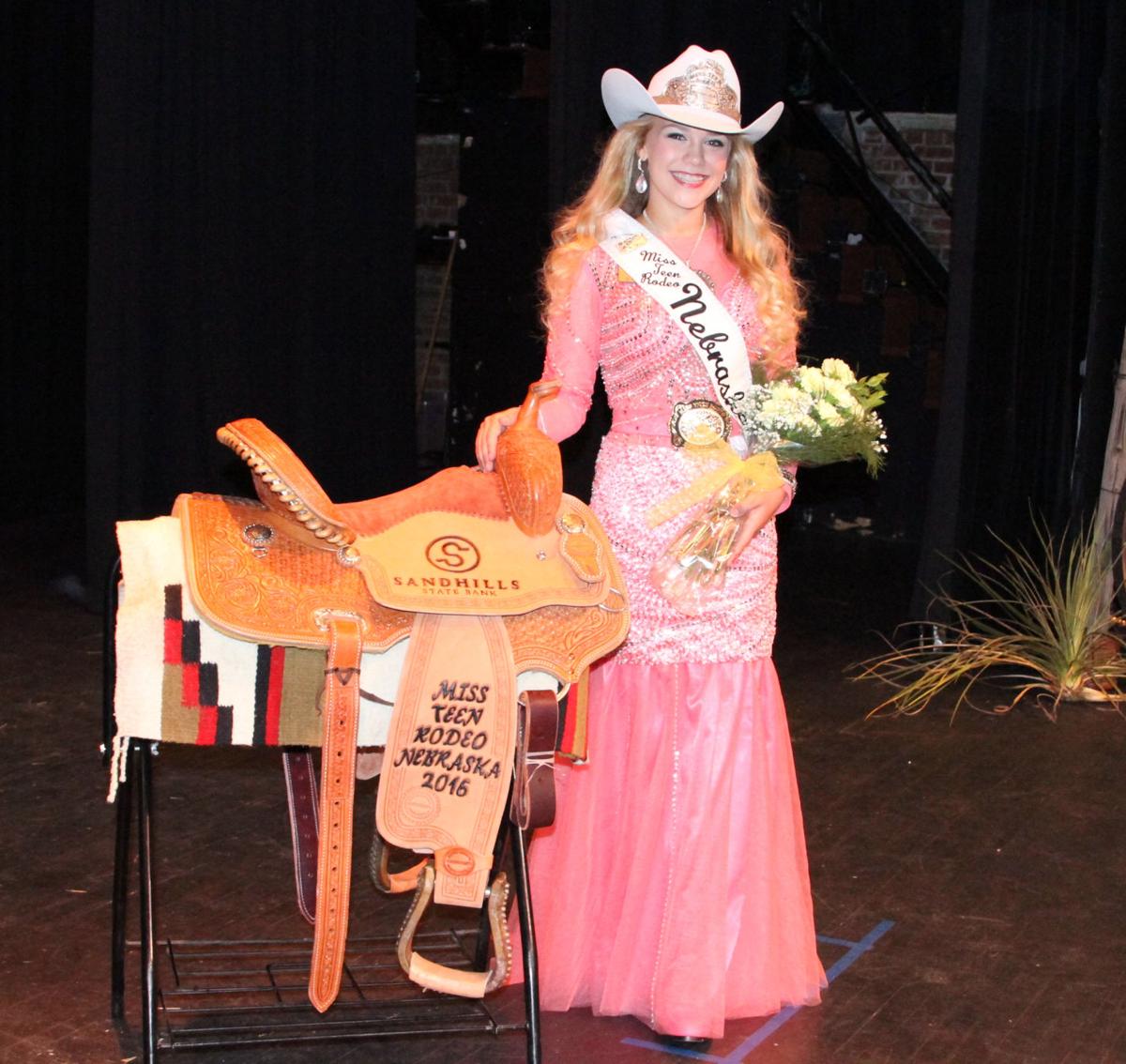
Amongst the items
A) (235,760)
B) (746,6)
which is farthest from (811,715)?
(746,6)

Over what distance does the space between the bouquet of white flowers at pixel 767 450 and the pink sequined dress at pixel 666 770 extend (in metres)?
0.04

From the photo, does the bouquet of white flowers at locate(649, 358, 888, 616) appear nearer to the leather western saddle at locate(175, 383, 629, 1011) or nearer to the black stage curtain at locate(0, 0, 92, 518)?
the leather western saddle at locate(175, 383, 629, 1011)

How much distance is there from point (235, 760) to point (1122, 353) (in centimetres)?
320

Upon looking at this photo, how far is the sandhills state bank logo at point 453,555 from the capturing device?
221cm

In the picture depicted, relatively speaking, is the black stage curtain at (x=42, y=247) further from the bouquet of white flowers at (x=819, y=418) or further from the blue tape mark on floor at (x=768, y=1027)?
the bouquet of white flowers at (x=819, y=418)

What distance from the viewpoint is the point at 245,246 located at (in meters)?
5.84

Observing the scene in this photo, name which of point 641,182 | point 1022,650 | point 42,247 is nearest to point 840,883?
point 641,182

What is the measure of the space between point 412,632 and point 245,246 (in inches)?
156

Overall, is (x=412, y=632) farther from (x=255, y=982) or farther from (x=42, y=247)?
(x=42, y=247)

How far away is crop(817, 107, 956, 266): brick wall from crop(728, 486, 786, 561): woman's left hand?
5.14m

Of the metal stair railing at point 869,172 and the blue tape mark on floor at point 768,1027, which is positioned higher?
A: the metal stair railing at point 869,172

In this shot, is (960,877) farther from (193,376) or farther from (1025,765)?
(193,376)

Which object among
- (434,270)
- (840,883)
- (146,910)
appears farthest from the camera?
(434,270)

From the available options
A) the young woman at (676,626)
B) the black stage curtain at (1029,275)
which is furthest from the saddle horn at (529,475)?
the black stage curtain at (1029,275)
